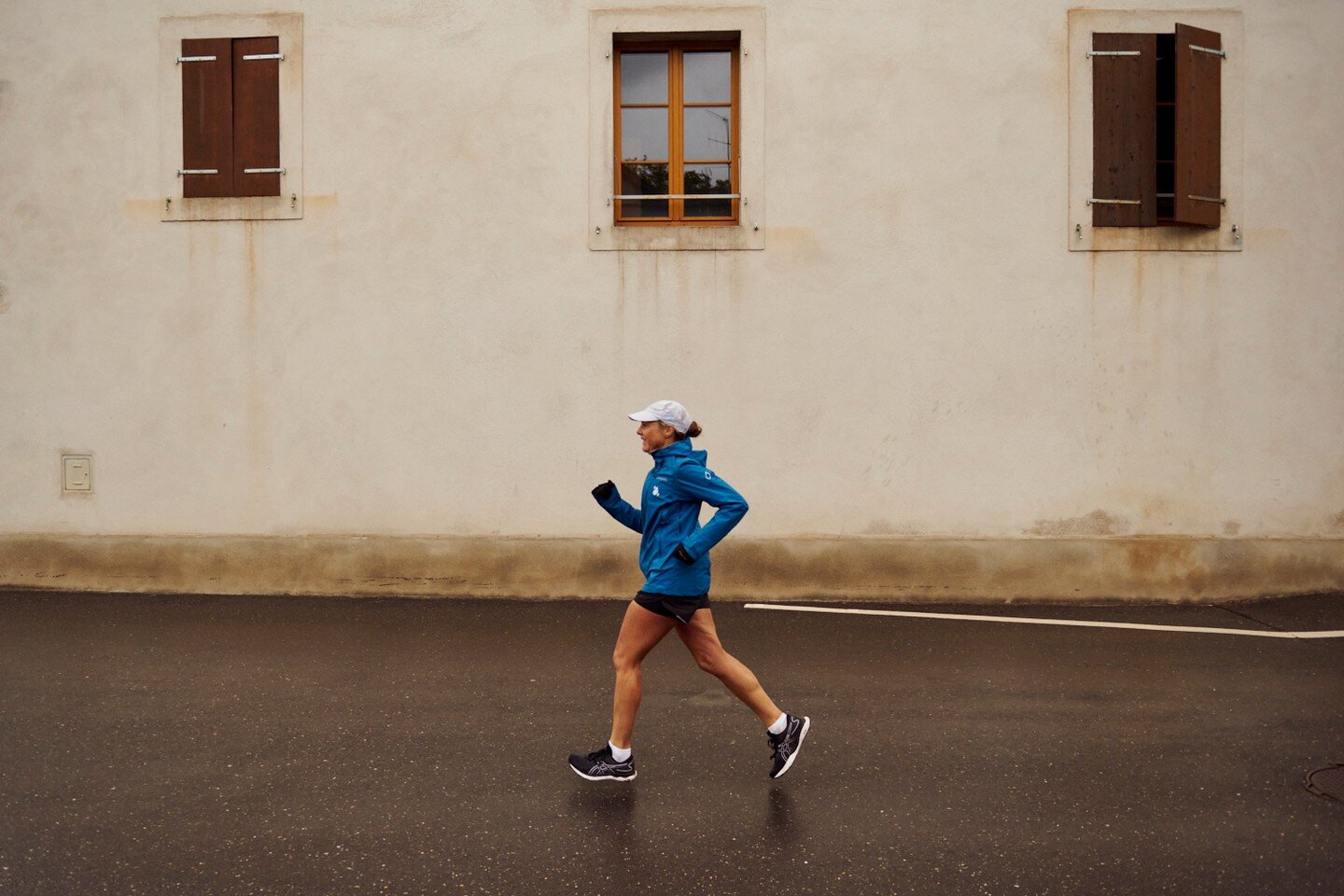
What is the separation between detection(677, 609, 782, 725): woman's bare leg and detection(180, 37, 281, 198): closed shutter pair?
6290 mm

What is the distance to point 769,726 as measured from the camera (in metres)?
5.37

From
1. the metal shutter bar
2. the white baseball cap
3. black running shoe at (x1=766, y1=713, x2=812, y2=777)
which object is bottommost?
black running shoe at (x1=766, y1=713, x2=812, y2=777)

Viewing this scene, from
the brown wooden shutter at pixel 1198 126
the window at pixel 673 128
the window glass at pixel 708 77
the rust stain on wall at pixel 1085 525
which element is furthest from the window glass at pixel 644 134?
the rust stain on wall at pixel 1085 525

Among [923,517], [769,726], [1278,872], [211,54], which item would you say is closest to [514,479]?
[923,517]

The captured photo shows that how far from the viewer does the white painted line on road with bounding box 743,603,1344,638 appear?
840 cm

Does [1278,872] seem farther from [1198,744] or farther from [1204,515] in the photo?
[1204,515]

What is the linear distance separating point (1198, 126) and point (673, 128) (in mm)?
4106

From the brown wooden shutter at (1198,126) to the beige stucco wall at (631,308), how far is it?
0.30 m

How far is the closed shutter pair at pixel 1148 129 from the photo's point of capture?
9.43 m

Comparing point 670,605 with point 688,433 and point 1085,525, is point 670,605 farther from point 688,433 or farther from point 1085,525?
point 1085,525

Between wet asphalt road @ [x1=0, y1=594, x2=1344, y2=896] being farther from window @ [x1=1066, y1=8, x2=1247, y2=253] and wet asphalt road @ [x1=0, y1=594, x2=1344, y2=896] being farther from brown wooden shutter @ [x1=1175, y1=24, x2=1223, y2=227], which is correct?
brown wooden shutter @ [x1=1175, y1=24, x2=1223, y2=227]

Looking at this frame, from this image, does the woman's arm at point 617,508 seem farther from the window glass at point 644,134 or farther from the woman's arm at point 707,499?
the window glass at point 644,134

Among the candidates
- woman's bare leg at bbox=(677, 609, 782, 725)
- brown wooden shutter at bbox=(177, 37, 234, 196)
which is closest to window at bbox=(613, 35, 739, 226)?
brown wooden shutter at bbox=(177, 37, 234, 196)

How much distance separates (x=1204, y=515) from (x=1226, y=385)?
103 centimetres
